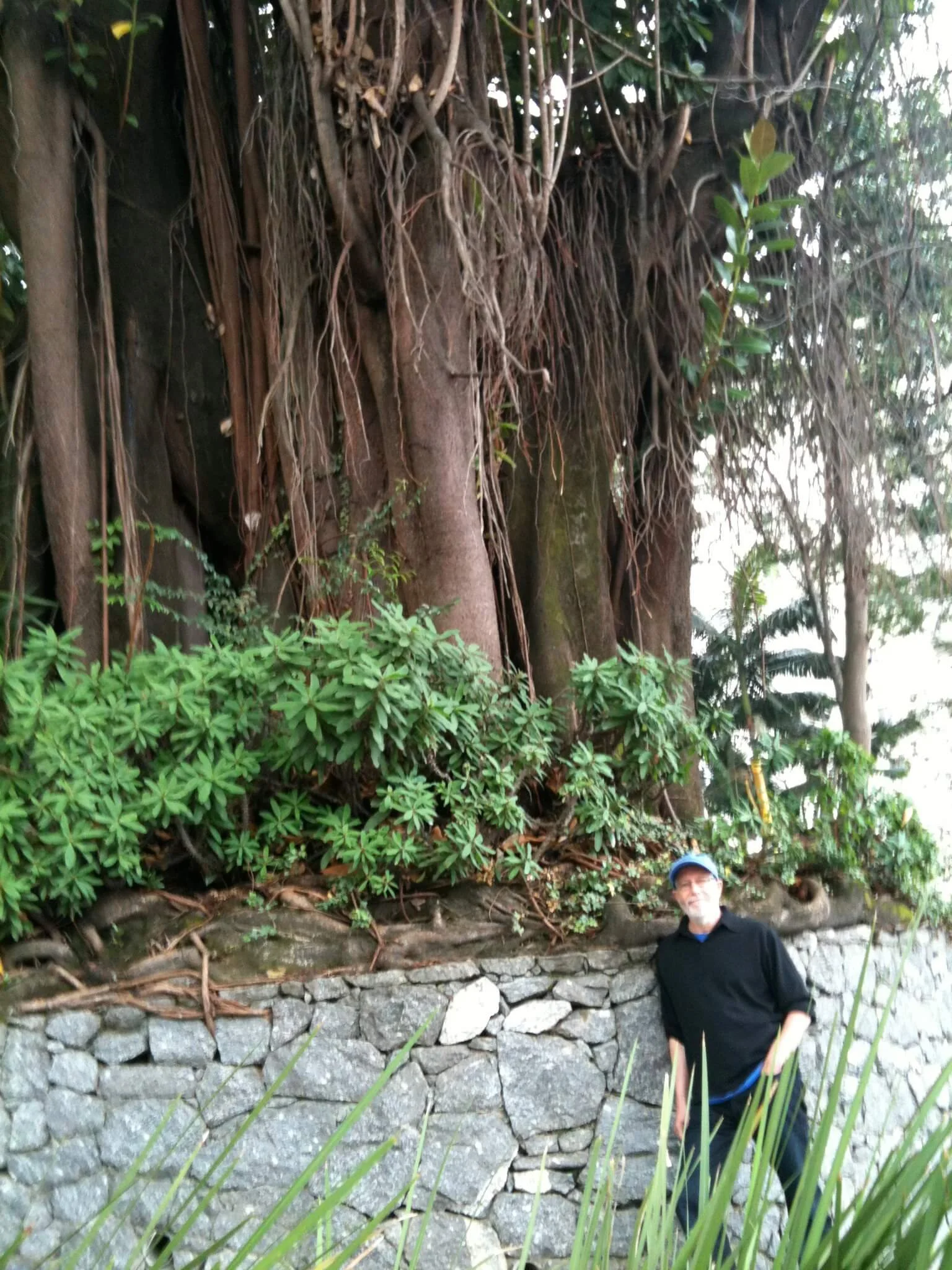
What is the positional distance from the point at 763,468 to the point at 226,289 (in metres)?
2.38

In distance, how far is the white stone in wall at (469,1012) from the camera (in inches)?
123

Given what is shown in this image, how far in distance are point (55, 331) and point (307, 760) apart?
2.07 m

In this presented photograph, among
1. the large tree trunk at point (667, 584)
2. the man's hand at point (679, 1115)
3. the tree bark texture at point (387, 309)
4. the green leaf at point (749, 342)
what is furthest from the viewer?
the large tree trunk at point (667, 584)

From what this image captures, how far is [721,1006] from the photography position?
2.91 metres

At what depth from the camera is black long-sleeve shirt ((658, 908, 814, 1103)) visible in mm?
2859

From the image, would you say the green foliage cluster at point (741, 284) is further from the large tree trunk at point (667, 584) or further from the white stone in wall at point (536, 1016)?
the white stone in wall at point (536, 1016)

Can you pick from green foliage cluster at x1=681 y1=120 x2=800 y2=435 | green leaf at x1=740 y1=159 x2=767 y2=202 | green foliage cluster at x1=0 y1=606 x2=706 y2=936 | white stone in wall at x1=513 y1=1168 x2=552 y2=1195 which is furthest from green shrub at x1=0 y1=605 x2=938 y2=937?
green leaf at x1=740 y1=159 x2=767 y2=202

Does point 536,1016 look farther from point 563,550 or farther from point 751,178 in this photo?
point 751,178

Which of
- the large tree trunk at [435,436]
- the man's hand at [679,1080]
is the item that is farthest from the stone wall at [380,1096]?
the large tree trunk at [435,436]

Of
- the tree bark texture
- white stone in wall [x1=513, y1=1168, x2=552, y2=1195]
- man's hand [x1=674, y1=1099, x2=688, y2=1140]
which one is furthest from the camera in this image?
the tree bark texture

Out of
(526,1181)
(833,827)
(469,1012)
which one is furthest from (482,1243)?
(833,827)

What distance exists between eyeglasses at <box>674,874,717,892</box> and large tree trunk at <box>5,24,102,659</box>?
234 centimetres

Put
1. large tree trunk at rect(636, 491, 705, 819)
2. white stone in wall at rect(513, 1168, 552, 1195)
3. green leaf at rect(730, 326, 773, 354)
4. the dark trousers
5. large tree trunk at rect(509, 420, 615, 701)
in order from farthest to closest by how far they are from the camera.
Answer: large tree trunk at rect(636, 491, 705, 819)
large tree trunk at rect(509, 420, 615, 701)
green leaf at rect(730, 326, 773, 354)
white stone in wall at rect(513, 1168, 552, 1195)
the dark trousers

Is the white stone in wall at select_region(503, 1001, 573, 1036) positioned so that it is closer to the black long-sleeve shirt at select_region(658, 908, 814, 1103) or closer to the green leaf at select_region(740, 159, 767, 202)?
the black long-sleeve shirt at select_region(658, 908, 814, 1103)
